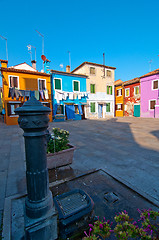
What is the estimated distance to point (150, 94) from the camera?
19.0 m

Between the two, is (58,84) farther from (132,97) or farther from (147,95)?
(147,95)

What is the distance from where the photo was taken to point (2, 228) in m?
1.55

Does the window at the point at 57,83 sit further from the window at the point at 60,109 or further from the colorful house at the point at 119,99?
the colorful house at the point at 119,99

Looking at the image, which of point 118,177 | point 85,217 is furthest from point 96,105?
point 85,217

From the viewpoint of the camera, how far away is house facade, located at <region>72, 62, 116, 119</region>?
1938cm

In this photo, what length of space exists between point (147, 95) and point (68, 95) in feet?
41.0

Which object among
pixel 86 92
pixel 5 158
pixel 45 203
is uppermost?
pixel 86 92

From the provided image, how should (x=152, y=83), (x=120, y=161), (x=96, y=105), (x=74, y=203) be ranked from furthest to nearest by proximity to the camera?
(x=96, y=105) < (x=152, y=83) < (x=120, y=161) < (x=74, y=203)

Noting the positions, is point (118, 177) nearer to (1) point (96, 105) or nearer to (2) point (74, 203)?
(2) point (74, 203)

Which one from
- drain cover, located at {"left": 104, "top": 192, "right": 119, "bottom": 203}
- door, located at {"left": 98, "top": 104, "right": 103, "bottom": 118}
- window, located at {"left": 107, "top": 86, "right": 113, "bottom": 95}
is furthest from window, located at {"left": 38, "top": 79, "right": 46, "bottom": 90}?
drain cover, located at {"left": 104, "top": 192, "right": 119, "bottom": 203}

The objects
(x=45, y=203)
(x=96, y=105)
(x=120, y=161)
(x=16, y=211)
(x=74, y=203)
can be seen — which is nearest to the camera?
(x=45, y=203)

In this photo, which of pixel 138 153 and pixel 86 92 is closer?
pixel 138 153

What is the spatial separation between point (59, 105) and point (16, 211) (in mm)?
15676

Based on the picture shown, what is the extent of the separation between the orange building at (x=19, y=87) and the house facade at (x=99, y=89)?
6482mm
